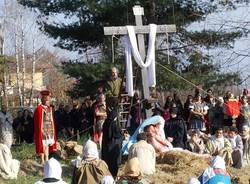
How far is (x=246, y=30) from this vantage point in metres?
13.2

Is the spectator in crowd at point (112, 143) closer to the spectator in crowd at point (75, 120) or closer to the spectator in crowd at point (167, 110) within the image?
the spectator in crowd at point (167, 110)

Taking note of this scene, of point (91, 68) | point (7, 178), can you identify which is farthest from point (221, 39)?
point (7, 178)

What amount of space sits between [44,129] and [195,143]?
3.80 meters

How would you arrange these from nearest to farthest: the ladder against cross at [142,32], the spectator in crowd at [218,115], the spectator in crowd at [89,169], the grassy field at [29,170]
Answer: the spectator in crowd at [89,169] → the grassy field at [29,170] → the ladder against cross at [142,32] → the spectator in crowd at [218,115]

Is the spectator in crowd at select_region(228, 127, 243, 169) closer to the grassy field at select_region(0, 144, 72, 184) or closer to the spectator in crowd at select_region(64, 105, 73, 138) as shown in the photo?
the grassy field at select_region(0, 144, 72, 184)

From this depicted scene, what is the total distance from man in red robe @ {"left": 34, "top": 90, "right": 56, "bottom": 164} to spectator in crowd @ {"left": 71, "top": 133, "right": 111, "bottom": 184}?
12.4 feet

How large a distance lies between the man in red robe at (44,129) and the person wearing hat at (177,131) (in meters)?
3.00

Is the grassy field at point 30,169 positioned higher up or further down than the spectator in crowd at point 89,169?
further down

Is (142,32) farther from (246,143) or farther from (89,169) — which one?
(89,169)

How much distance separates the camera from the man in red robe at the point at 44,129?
13539 millimetres

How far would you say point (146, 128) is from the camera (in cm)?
1445

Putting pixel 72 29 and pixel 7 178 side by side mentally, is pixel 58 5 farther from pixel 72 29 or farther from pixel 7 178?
pixel 7 178

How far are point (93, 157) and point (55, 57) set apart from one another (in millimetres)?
51055

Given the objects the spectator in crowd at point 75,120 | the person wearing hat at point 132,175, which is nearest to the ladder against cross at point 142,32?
the spectator in crowd at point 75,120
